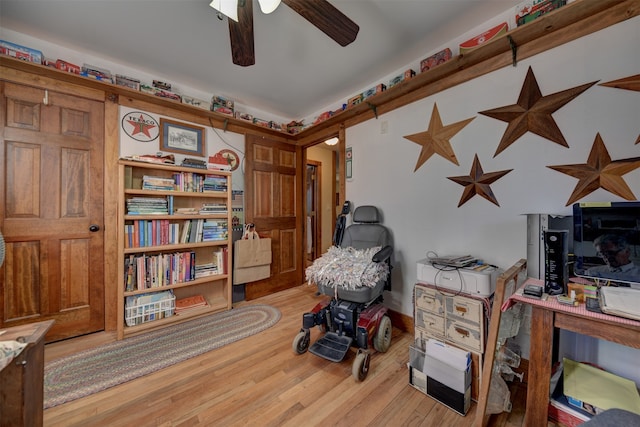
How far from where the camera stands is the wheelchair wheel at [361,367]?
5.00 feet

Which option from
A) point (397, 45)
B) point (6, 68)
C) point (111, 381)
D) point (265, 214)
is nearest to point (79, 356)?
point (111, 381)

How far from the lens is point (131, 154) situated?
229cm

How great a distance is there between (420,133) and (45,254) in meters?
3.47

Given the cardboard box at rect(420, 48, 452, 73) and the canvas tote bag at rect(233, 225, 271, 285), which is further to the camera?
the canvas tote bag at rect(233, 225, 271, 285)

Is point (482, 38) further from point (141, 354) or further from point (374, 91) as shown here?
point (141, 354)

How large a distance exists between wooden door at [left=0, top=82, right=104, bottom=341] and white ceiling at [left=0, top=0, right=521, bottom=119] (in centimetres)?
55

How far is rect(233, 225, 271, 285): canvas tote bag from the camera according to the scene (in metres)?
Answer: 2.74

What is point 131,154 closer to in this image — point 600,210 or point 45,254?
point 45,254

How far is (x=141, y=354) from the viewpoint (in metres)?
1.82

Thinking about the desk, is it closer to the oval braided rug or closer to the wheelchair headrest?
the wheelchair headrest

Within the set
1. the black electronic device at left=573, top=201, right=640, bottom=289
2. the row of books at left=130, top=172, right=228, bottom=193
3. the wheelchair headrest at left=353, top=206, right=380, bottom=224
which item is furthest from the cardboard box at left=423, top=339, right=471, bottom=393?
the row of books at left=130, top=172, right=228, bottom=193

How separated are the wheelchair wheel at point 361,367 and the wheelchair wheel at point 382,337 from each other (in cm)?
28

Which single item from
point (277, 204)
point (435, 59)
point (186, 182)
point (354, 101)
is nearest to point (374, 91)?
point (354, 101)

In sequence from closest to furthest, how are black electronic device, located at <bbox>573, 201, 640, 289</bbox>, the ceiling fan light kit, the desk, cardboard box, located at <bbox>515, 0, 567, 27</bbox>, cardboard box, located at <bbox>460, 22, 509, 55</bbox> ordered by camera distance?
the desk, black electronic device, located at <bbox>573, 201, 640, 289</bbox>, the ceiling fan light kit, cardboard box, located at <bbox>515, 0, 567, 27</bbox>, cardboard box, located at <bbox>460, 22, 509, 55</bbox>
